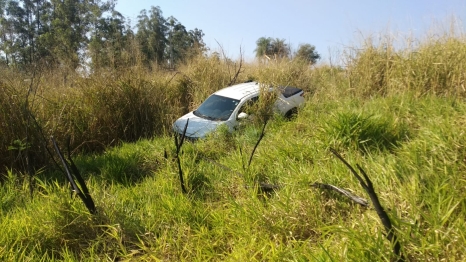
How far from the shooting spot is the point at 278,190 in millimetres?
2887

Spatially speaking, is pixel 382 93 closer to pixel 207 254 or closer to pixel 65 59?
pixel 207 254

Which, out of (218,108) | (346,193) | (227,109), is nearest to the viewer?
(346,193)

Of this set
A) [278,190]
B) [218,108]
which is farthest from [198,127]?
[278,190]

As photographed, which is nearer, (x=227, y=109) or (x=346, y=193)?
(x=346, y=193)

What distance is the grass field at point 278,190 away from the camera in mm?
2037

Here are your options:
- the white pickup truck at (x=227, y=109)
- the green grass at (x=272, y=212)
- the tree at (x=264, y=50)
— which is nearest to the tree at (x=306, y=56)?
the tree at (x=264, y=50)

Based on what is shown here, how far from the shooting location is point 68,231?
2.64m

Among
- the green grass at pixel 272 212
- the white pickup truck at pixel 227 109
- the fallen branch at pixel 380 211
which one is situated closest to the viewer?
the fallen branch at pixel 380 211

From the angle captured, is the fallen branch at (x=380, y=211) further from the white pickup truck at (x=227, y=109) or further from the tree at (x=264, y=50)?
the tree at (x=264, y=50)

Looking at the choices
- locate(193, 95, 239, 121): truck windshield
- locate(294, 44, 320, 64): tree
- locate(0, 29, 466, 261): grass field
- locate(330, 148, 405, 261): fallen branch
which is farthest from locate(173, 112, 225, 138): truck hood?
locate(294, 44, 320, 64): tree

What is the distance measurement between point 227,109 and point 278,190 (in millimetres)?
4062

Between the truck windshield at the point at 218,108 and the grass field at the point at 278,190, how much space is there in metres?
1.11

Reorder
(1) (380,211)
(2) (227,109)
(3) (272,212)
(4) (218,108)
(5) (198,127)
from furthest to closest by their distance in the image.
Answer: (4) (218,108), (2) (227,109), (5) (198,127), (3) (272,212), (1) (380,211)

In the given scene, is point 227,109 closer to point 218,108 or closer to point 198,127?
point 218,108
